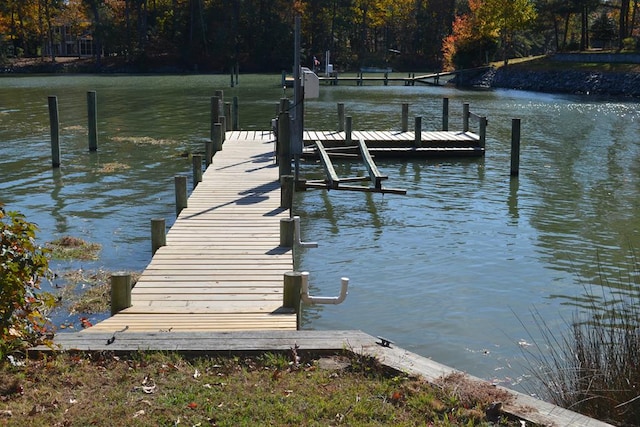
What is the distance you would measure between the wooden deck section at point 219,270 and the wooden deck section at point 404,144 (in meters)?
7.76

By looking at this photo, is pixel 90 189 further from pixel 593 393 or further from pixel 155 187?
pixel 593 393

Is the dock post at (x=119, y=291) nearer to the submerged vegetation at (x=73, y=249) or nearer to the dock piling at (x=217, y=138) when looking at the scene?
the submerged vegetation at (x=73, y=249)

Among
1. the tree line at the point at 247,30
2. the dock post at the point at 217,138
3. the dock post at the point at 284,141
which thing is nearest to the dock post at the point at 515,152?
the dock post at the point at 284,141

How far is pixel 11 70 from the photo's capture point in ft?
313

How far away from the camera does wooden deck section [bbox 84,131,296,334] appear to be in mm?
8711

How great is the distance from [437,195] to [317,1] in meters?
88.1

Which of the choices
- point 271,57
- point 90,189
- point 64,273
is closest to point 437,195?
point 90,189

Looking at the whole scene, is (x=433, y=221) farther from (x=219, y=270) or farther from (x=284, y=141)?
(x=219, y=270)

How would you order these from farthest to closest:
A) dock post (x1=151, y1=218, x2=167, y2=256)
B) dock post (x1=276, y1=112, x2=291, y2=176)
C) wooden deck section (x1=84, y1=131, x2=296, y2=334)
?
dock post (x1=276, y1=112, x2=291, y2=176) → dock post (x1=151, y1=218, x2=167, y2=256) → wooden deck section (x1=84, y1=131, x2=296, y2=334)

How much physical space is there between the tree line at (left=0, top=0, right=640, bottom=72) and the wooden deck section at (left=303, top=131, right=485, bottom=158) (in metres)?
69.7

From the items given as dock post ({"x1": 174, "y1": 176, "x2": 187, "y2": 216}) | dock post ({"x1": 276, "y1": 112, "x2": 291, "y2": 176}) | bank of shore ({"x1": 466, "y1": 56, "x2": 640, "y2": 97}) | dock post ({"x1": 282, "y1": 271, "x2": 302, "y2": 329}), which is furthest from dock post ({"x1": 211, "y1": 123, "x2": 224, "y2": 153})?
bank of shore ({"x1": 466, "y1": 56, "x2": 640, "y2": 97})

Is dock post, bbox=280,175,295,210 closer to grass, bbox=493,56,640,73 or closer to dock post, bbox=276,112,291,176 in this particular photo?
dock post, bbox=276,112,291,176

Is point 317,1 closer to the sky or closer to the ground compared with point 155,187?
closer to the sky

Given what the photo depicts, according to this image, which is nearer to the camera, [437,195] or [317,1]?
[437,195]
